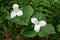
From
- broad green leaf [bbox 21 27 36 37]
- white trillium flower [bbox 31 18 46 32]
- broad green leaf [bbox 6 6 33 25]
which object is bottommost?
broad green leaf [bbox 21 27 36 37]

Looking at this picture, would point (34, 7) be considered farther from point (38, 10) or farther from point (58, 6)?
point (58, 6)

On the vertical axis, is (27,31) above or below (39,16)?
below

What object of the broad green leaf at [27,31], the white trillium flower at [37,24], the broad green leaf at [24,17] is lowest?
the broad green leaf at [27,31]

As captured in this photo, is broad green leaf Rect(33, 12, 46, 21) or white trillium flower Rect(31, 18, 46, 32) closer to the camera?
white trillium flower Rect(31, 18, 46, 32)

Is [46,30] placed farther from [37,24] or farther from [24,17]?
[24,17]

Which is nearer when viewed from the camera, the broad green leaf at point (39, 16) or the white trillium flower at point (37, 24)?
the white trillium flower at point (37, 24)

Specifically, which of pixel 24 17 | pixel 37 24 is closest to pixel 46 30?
pixel 37 24

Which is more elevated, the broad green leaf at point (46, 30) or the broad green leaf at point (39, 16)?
the broad green leaf at point (39, 16)

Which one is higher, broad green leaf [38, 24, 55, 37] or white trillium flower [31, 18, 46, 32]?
white trillium flower [31, 18, 46, 32]

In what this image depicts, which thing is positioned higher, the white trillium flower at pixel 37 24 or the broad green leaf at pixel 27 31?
the white trillium flower at pixel 37 24

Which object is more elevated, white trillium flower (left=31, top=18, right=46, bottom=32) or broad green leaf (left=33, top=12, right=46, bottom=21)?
broad green leaf (left=33, top=12, right=46, bottom=21)

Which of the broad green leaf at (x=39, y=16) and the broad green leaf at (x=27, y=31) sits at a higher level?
the broad green leaf at (x=39, y=16)

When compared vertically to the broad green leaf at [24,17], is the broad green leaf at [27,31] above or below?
below

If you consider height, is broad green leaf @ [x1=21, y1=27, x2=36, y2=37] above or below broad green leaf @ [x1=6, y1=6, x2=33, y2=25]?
below
